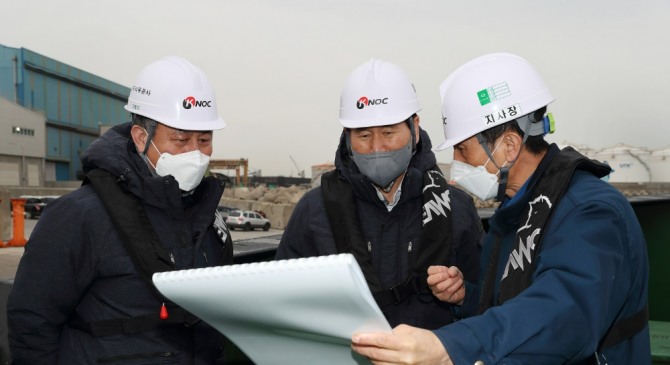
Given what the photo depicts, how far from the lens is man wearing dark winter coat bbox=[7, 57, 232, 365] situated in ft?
7.63

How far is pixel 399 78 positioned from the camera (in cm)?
310

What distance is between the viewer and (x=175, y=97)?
→ 278 cm

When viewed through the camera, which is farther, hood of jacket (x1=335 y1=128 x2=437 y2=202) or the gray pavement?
the gray pavement

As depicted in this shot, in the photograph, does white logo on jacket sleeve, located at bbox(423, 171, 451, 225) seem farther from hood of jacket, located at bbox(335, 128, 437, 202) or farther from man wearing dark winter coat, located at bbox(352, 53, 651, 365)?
man wearing dark winter coat, located at bbox(352, 53, 651, 365)

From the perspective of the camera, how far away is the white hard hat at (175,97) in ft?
9.06

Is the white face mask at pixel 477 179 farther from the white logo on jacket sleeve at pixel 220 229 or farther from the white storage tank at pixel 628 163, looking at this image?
the white storage tank at pixel 628 163

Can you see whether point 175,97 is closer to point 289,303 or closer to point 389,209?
point 389,209

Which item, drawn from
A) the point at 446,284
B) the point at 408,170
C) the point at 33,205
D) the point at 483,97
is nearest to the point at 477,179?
the point at 483,97

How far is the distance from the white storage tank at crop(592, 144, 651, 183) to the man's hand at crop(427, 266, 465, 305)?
2110 inches

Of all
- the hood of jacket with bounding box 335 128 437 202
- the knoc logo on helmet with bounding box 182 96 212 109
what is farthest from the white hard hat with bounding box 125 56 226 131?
the hood of jacket with bounding box 335 128 437 202

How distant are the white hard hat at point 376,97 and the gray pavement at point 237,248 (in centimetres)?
88

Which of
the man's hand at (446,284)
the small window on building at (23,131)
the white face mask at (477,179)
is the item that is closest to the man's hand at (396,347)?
the white face mask at (477,179)

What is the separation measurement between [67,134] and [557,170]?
171 feet

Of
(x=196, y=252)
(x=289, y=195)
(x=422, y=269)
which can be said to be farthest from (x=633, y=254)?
(x=289, y=195)
